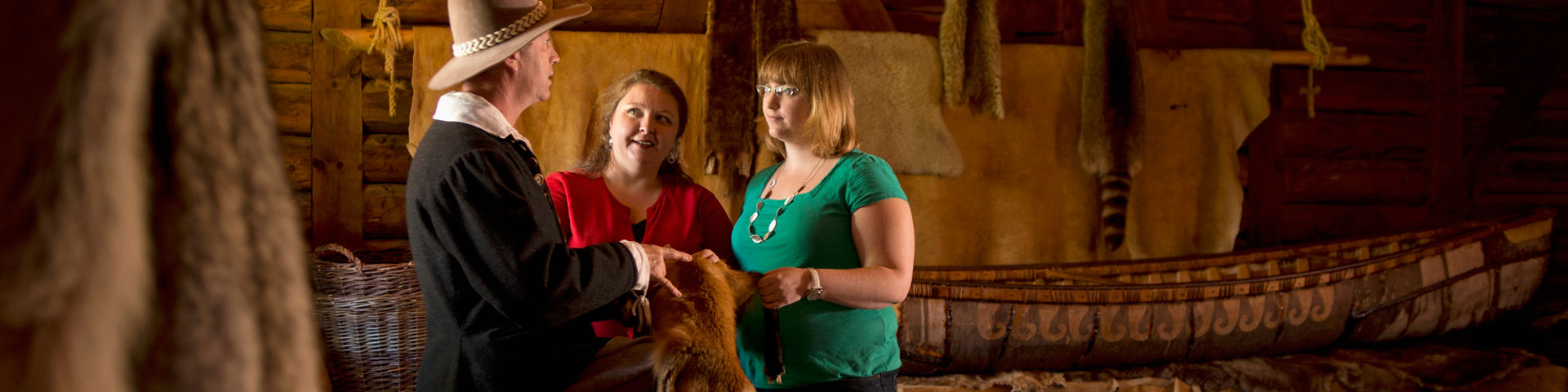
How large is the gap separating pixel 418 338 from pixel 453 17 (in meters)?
2.07

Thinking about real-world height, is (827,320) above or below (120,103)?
below

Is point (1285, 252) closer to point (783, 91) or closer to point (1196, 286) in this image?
point (1196, 286)

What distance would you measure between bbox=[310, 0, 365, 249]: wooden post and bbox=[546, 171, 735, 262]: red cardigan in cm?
229

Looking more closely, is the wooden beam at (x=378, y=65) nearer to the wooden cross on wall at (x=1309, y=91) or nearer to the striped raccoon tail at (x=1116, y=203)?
the striped raccoon tail at (x=1116, y=203)

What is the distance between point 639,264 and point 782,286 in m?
0.35

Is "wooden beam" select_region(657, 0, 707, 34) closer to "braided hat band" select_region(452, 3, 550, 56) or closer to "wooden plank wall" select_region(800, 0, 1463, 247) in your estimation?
"wooden plank wall" select_region(800, 0, 1463, 247)

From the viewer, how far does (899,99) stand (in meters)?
4.04

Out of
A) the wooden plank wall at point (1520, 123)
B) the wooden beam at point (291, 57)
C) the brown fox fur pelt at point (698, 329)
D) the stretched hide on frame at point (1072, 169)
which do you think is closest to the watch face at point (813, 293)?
the brown fox fur pelt at point (698, 329)

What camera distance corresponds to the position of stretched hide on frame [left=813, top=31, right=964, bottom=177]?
13.0 feet

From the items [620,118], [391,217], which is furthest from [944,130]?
[391,217]

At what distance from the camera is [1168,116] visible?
4.43 m

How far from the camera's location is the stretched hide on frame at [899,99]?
396cm

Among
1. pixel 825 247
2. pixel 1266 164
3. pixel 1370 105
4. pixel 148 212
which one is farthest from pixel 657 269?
pixel 1370 105

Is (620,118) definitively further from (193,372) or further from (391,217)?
(391,217)
